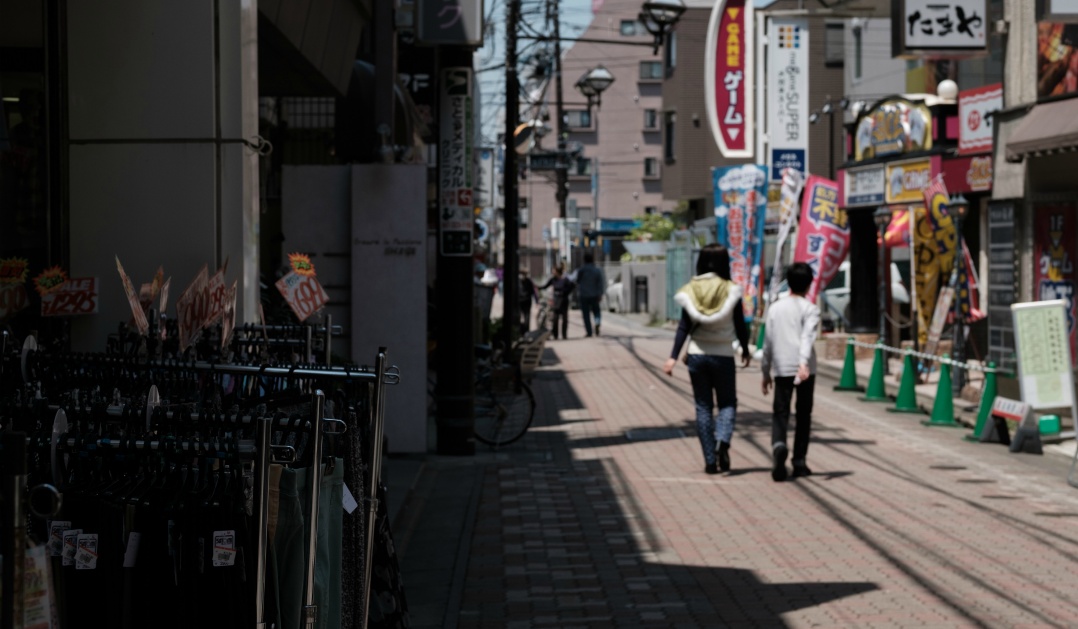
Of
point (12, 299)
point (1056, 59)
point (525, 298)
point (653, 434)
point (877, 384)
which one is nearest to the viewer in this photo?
point (12, 299)

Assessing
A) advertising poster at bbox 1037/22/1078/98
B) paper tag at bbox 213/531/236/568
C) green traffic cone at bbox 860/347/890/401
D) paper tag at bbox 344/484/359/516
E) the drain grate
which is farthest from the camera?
green traffic cone at bbox 860/347/890/401

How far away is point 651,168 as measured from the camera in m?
80.1

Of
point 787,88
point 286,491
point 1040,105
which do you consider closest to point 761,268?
point 787,88

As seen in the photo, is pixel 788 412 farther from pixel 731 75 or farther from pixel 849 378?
pixel 731 75

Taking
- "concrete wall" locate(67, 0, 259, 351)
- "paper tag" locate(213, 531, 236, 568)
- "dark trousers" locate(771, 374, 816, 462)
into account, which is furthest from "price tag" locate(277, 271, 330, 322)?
"dark trousers" locate(771, 374, 816, 462)

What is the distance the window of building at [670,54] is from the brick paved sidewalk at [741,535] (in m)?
36.4

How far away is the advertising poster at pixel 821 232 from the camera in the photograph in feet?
83.6

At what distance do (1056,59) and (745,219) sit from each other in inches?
494

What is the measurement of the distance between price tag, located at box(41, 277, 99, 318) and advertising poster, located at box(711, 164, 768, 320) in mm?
22316

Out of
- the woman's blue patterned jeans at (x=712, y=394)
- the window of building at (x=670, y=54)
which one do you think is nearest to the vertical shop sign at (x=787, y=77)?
the woman's blue patterned jeans at (x=712, y=394)

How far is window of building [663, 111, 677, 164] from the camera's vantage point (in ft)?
171

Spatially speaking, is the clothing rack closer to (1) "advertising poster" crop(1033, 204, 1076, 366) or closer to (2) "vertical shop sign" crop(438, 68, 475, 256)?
(2) "vertical shop sign" crop(438, 68, 475, 256)

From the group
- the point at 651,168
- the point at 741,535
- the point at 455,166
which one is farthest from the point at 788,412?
the point at 651,168

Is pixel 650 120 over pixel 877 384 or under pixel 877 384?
over
